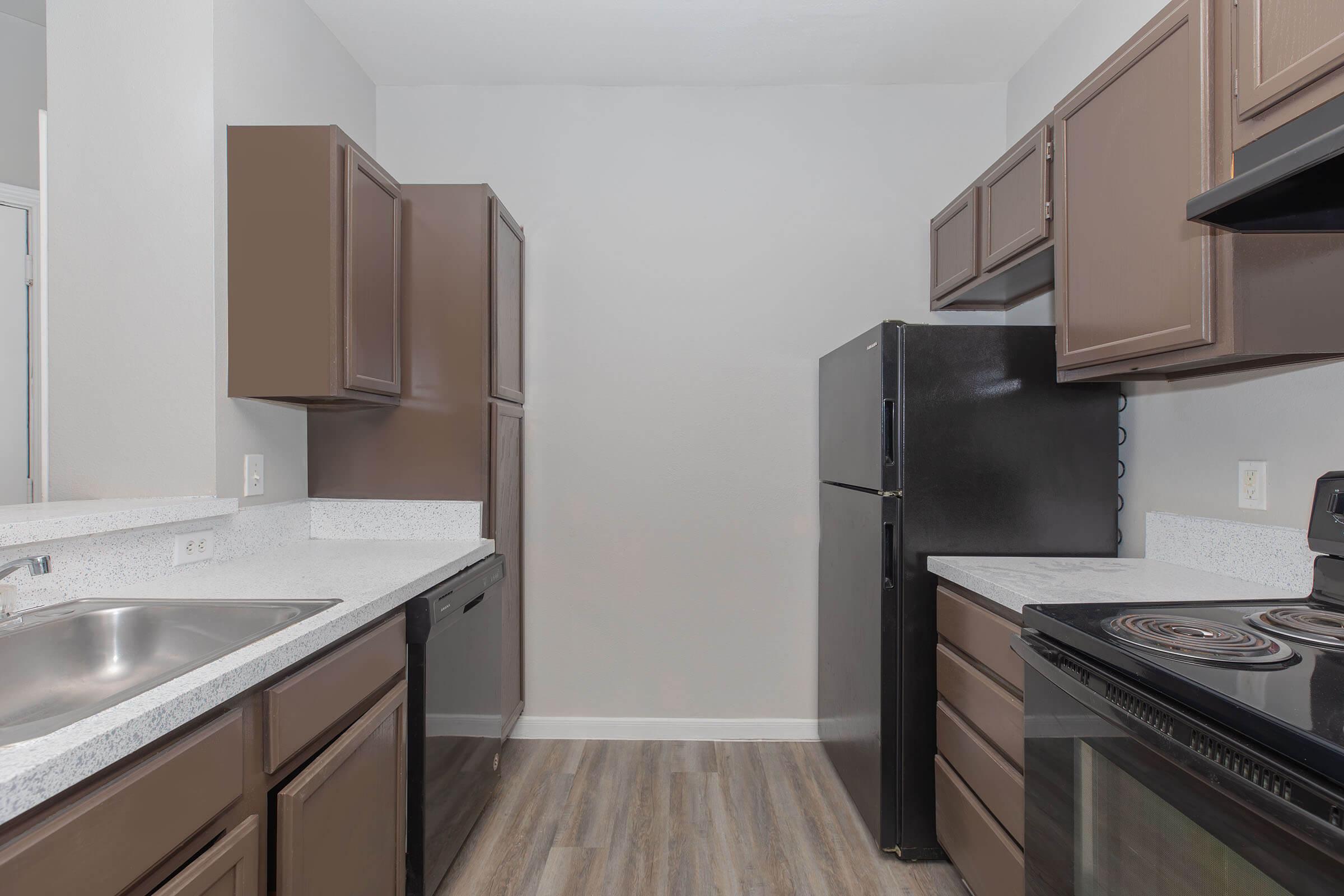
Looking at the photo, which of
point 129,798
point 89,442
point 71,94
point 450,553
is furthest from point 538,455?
point 129,798

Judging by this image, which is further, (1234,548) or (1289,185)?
(1234,548)

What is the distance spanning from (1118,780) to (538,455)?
7.37 feet

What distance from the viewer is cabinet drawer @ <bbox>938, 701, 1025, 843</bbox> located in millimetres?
1505

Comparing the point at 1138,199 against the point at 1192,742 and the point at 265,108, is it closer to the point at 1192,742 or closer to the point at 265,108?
the point at 1192,742

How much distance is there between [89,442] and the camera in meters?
1.81

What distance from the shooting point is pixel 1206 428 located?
1.80 meters

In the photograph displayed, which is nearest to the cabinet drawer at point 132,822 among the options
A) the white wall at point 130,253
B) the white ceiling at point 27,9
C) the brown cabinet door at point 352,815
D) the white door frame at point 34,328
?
the brown cabinet door at point 352,815

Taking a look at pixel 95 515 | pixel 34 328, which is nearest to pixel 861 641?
pixel 95 515

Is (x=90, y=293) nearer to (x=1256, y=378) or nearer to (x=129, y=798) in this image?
(x=129, y=798)

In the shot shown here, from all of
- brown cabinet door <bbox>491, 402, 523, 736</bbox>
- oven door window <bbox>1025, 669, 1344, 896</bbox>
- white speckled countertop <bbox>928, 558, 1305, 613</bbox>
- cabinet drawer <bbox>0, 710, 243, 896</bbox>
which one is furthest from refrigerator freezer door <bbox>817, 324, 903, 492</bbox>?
cabinet drawer <bbox>0, 710, 243, 896</bbox>

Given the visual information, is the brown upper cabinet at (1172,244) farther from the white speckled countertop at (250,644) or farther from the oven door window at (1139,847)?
the white speckled countertop at (250,644)

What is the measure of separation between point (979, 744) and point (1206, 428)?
3.43 feet

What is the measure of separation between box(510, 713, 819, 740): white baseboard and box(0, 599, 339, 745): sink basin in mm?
1704

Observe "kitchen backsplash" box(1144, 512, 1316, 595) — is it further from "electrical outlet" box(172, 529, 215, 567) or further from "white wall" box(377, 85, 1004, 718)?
"electrical outlet" box(172, 529, 215, 567)
